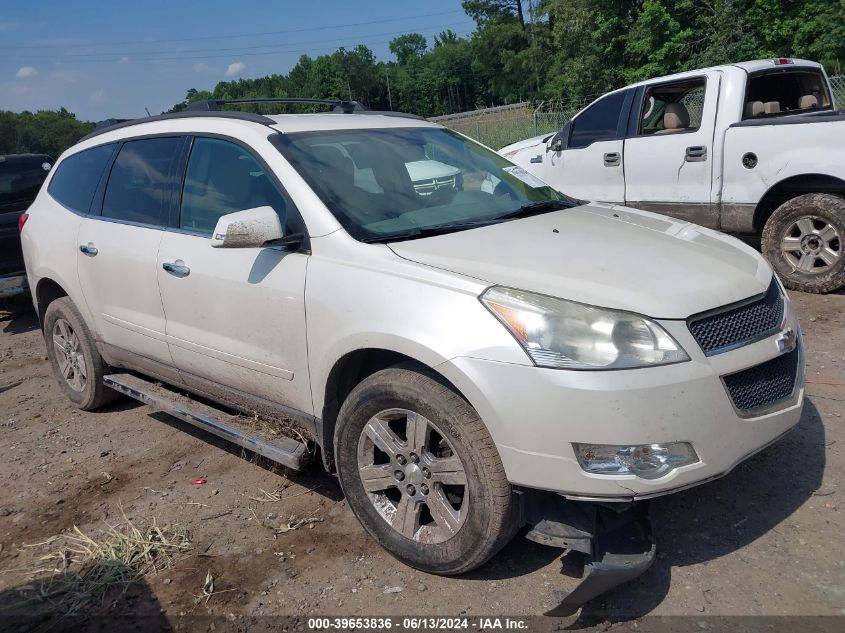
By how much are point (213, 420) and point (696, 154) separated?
5326mm

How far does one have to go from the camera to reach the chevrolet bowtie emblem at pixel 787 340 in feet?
9.35

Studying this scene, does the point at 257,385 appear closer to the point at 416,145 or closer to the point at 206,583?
the point at 206,583

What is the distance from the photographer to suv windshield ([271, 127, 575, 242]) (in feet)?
10.9

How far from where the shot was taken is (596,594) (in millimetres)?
2590

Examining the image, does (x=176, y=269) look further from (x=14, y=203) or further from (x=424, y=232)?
(x=14, y=203)

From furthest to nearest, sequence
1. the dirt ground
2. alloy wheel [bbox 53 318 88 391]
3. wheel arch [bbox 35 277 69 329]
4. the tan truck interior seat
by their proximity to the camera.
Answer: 1. the tan truck interior seat
2. wheel arch [bbox 35 277 69 329]
3. alloy wheel [bbox 53 318 88 391]
4. the dirt ground

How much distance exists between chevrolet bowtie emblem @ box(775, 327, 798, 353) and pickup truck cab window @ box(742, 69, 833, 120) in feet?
15.3

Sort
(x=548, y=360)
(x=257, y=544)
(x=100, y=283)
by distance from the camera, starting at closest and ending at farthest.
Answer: (x=548, y=360)
(x=257, y=544)
(x=100, y=283)

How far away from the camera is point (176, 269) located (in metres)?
3.83

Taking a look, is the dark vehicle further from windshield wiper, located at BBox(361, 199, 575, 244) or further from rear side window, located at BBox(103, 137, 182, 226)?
windshield wiper, located at BBox(361, 199, 575, 244)

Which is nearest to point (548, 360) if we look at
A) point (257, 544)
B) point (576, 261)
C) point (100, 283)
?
point (576, 261)

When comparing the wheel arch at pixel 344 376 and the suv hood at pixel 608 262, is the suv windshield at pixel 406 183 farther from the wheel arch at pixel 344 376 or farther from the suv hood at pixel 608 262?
the wheel arch at pixel 344 376

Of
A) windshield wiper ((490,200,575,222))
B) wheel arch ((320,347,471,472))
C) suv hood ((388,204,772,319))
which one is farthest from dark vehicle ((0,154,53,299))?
suv hood ((388,204,772,319))

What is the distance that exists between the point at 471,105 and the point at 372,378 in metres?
113
